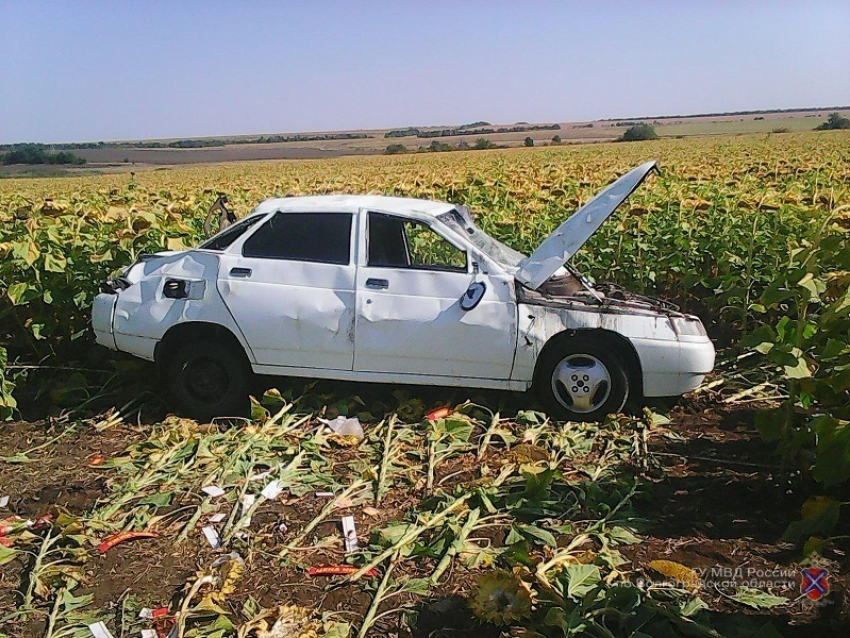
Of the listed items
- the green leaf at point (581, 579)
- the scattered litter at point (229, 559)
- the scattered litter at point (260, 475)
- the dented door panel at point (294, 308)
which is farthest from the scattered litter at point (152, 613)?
the dented door panel at point (294, 308)

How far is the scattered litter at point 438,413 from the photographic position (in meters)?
6.48

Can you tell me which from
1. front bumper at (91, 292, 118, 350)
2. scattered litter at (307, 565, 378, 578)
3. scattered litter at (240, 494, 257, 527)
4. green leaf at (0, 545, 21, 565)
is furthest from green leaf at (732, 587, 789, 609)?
front bumper at (91, 292, 118, 350)

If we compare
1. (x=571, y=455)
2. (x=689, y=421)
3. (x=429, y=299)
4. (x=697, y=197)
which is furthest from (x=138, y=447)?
(x=697, y=197)

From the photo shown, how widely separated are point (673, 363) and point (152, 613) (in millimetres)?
4054

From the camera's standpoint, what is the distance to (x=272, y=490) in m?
5.34

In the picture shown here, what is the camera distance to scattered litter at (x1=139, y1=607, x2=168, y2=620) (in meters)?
4.04

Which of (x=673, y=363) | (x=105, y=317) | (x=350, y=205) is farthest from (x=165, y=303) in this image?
(x=673, y=363)

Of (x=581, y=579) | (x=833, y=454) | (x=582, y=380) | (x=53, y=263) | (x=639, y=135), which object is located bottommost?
(x=581, y=579)

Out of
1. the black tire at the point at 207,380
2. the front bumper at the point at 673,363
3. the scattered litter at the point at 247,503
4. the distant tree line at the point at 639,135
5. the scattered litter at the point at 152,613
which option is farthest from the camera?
the distant tree line at the point at 639,135

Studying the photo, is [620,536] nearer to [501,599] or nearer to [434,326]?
[501,599]

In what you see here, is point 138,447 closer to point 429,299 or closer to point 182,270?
point 182,270

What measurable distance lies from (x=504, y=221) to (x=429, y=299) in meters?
4.68

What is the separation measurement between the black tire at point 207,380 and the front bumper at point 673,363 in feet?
10.2

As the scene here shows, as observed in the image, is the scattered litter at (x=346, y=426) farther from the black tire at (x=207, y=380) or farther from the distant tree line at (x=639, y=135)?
the distant tree line at (x=639, y=135)
